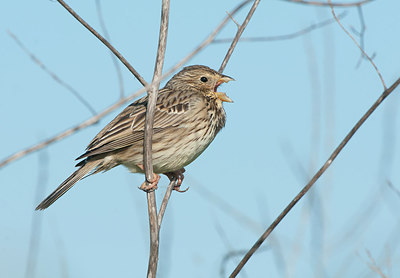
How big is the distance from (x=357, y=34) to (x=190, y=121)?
2.44 metres

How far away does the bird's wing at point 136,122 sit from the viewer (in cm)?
591

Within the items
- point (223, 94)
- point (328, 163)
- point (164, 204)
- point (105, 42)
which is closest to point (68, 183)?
point (164, 204)

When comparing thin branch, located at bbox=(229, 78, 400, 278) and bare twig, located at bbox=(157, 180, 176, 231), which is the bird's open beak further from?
thin branch, located at bbox=(229, 78, 400, 278)

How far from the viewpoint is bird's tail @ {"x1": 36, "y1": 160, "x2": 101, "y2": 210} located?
5746mm

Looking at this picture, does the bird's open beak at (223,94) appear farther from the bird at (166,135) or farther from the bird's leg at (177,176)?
the bird's leg at (177,176)

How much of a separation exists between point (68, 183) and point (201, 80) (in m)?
2.09

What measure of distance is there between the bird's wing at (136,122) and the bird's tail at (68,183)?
0.16 m

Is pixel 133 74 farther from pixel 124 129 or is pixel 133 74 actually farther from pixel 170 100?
pixel 170 100

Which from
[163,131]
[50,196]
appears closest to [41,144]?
[50,196]

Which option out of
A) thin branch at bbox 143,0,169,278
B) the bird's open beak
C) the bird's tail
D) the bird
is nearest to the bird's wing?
the bird

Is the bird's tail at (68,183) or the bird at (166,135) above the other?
the bird at (166,135)

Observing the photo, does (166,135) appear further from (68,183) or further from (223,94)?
(68,183)

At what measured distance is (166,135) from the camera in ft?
20.5

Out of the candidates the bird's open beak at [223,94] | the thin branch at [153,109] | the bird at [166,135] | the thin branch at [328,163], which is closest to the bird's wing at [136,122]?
the bird at [166,135]
